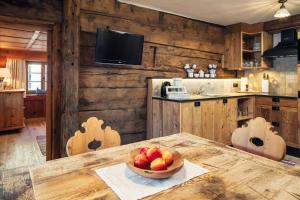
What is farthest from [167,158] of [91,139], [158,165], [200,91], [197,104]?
[200,91]

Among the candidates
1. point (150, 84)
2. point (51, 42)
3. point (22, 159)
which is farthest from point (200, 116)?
point (22, 159)

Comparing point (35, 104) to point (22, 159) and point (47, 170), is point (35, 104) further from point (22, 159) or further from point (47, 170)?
point (47, 170)

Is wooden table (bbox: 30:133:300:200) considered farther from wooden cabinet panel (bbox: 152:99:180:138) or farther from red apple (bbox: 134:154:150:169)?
wooden cabinet panel (bbox: 152:99:180:138)

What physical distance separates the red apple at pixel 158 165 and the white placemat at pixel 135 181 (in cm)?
6

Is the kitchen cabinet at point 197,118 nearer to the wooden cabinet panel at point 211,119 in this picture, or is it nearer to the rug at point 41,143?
the wooden cabinet panel at point 211,119

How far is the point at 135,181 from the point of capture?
101cm

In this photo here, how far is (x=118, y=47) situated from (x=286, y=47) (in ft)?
9.83

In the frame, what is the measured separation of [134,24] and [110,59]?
2.38 feet

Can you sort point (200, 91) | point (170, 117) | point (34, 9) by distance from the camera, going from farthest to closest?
point (200, 91)
point (170, 117)
point (34, 9)

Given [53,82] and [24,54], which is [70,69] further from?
[24,54]

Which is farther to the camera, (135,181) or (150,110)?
(150,110)

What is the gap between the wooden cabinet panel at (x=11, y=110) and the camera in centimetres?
497

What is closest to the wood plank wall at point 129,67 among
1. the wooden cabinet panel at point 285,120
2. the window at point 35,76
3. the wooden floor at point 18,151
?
the wooden floor at point 18,151

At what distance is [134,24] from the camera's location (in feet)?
10.7
